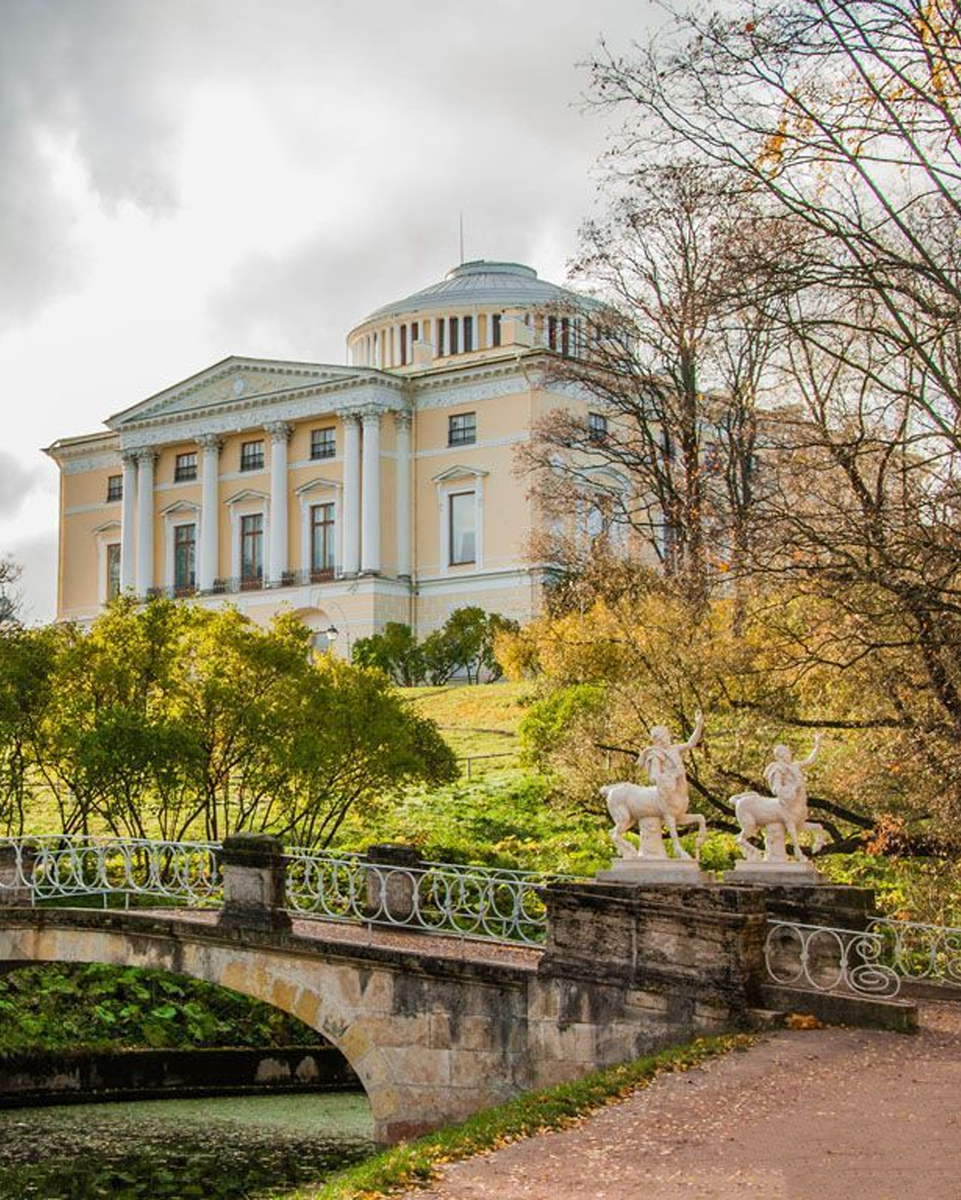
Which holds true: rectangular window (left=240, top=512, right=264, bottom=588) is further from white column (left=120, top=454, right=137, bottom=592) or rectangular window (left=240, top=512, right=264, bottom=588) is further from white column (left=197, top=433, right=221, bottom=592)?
white column (left=120, top=454, right=137, bottom=592)

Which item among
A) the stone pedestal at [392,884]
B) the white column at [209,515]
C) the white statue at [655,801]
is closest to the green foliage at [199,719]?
the stone pedestal at [392,884]

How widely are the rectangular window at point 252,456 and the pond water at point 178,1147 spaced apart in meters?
47.8

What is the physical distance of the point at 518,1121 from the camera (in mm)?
13234

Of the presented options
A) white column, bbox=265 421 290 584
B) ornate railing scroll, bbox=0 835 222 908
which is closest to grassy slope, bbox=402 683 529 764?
ornate railing scroll, bbox=0 835 222 908

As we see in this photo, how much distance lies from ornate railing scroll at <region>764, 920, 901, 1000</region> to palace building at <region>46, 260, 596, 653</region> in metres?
43.5

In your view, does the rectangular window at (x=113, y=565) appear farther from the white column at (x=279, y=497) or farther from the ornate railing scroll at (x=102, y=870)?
the ornate railing scroll at (x=102, y=870)

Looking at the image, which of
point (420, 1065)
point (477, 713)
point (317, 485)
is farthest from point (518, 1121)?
point (317, 485)

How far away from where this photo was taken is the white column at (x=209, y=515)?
71000mm

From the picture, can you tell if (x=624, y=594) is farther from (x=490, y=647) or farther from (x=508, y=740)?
(x=490, y=647)

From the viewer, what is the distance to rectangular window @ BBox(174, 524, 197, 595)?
72.6 metres

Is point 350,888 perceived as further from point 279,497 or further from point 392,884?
point 279,497

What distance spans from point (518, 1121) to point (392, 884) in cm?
719

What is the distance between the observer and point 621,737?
81.9 ft

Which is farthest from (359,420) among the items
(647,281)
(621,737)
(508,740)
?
(621,737)
